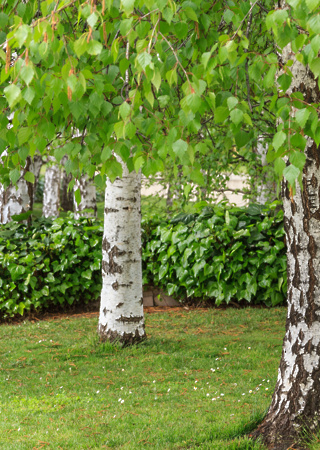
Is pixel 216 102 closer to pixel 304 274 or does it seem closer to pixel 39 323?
pixel 304 274

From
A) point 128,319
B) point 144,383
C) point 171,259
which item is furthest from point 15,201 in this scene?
point 144,383

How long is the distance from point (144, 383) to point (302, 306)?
2.14 metres

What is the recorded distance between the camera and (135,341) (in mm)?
6176

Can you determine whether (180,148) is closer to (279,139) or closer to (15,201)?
(279,139)

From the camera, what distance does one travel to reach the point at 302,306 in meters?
3.46

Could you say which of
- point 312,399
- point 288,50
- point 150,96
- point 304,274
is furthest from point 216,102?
point 312,399

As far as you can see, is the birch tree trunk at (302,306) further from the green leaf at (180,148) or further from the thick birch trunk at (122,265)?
the thick birch trunk at (122,265)

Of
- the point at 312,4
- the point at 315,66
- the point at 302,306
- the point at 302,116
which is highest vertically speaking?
the point at 312,4

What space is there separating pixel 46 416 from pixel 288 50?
11.3ft

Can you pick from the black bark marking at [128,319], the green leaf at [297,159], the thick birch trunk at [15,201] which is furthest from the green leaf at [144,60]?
the thick birch trunk at [15,201]

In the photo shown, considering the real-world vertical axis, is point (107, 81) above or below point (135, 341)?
above

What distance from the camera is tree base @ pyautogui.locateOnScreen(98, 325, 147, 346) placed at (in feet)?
20.1

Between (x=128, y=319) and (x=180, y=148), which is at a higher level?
(x=180, y=148)

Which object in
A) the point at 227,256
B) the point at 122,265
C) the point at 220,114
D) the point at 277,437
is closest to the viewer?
the point at 220,114
